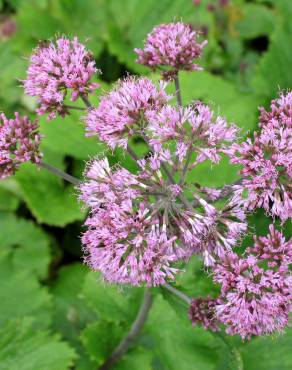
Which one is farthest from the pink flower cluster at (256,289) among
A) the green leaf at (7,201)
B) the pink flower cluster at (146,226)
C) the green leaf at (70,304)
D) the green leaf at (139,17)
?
the green leaf at (139,17)

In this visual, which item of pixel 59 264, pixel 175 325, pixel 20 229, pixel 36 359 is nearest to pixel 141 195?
pixel 175 325

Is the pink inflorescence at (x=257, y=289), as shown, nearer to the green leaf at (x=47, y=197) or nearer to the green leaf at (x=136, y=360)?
the green leaf at (x=136, y=360)

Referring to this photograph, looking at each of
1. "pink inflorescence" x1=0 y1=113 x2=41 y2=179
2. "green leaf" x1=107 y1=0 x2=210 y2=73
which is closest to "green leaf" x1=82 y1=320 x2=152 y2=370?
"pink inflorescence" x1=0 y1=113 x2=41 y2=179

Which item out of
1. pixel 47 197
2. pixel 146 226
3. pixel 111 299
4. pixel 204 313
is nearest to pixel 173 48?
pixel 146 226

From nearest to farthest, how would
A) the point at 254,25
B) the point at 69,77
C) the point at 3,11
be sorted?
the point at 69,77 → the point at 254,25 → the point at 3,11

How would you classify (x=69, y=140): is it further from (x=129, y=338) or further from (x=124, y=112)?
(x=124, y=112)

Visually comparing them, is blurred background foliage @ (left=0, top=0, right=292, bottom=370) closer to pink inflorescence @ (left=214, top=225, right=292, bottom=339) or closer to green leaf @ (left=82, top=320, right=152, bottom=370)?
green leaf @ (left=82, top=320, right=152, bottom=370)

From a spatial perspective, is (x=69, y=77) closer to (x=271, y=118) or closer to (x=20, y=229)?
(x=271, y=118)
